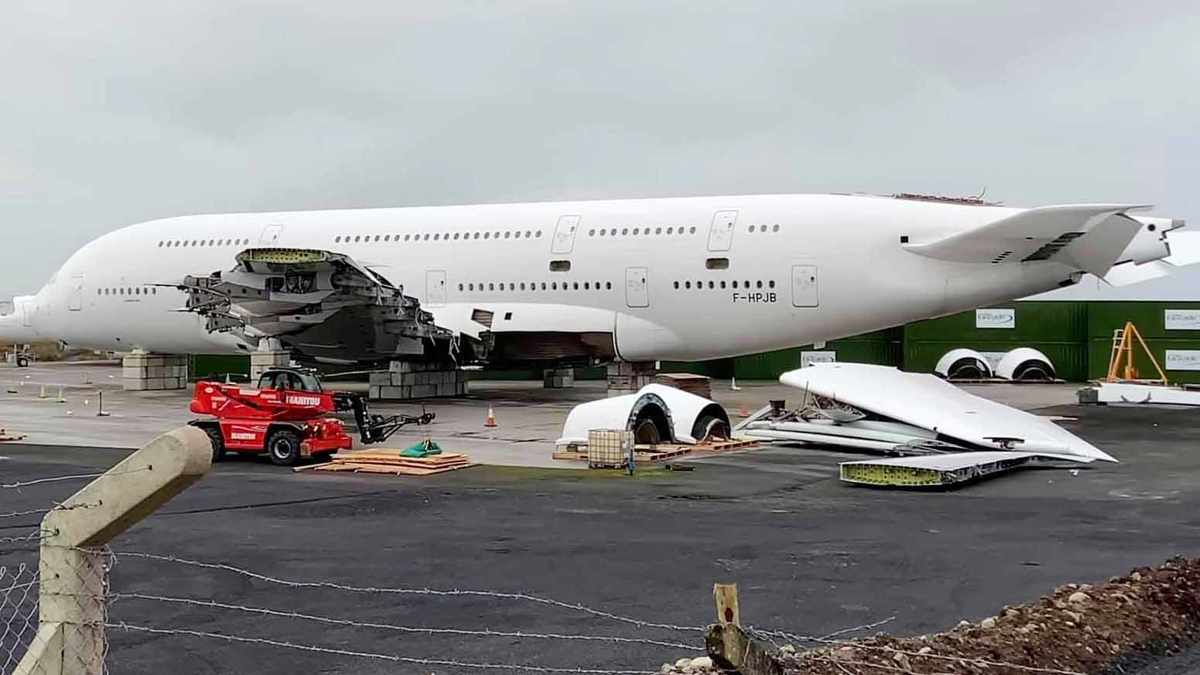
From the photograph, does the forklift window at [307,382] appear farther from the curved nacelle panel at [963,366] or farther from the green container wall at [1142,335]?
the green container wall at [1142,335]

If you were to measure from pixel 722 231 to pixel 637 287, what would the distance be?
226cm

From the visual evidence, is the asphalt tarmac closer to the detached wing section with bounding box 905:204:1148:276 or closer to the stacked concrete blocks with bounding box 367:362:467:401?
the detached wing section with bounding box 905:204:1148:276

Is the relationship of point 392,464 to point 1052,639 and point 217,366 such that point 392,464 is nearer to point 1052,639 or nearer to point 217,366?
point 1052,639

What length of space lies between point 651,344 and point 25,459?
13604 mm

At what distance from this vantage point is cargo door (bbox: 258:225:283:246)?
29866mm

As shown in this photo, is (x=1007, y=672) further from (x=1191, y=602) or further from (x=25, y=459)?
(x=25, y=459)

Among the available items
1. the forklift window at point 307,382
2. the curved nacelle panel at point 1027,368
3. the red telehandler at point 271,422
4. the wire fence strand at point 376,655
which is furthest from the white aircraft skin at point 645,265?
the wire fence strand at point 376,655

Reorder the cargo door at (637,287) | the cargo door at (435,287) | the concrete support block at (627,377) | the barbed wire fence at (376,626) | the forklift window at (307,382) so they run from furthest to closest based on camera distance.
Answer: the cargo door at (435,287) < the concrete support block at (627,377) < the cargo door at (637,287) < the forklift window at (307,382) < the barbed wire fence at (376,626)

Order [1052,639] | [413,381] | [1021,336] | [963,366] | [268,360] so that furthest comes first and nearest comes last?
[1021,336]
[963,366]
[413,381]
[268,360]
[1052,639]

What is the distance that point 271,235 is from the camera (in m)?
30.0

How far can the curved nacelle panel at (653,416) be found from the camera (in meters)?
17.3

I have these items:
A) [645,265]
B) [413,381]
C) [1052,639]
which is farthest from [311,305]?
[1052,639]

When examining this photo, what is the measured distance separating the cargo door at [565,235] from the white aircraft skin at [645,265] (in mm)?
37

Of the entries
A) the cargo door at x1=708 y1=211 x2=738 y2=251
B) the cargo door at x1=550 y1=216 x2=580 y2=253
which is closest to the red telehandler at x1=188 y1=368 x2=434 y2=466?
the cargo door at x1=550 y1=216 x2=580 y2=253
